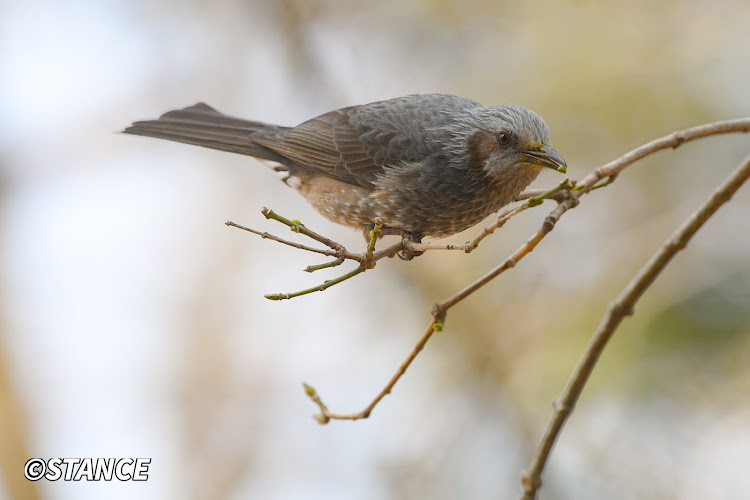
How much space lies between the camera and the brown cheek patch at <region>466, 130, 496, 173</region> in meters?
4.99

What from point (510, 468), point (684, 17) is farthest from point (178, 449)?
point (684, 17)

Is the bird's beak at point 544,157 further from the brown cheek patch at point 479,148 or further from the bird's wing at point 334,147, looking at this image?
the bird's wing at point 334,147

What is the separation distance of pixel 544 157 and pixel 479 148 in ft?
1.70

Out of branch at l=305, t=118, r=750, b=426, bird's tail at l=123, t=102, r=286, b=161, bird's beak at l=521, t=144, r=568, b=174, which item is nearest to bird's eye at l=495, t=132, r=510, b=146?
bird's beak at l=521, t=144, r=568, b=174

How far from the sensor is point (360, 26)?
10.4 meters

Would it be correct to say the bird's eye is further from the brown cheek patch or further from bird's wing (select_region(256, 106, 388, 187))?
bird's wing (select_region(256, 106, 388, 187))

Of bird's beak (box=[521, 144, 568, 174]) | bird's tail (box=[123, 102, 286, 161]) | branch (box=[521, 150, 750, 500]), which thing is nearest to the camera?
branch (box=[521, 150, 750, 500])

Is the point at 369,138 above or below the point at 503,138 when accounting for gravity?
below

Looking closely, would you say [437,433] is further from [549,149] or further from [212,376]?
[549,149]

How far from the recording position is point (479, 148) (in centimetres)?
503

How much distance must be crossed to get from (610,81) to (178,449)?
23.8 feet

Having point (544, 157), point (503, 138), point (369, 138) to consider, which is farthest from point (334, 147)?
point (544, 157)

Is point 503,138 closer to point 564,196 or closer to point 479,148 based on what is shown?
point 479,148

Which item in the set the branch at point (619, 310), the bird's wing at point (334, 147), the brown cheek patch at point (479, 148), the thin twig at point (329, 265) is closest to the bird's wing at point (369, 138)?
the bird's wing at point (334, 147)
